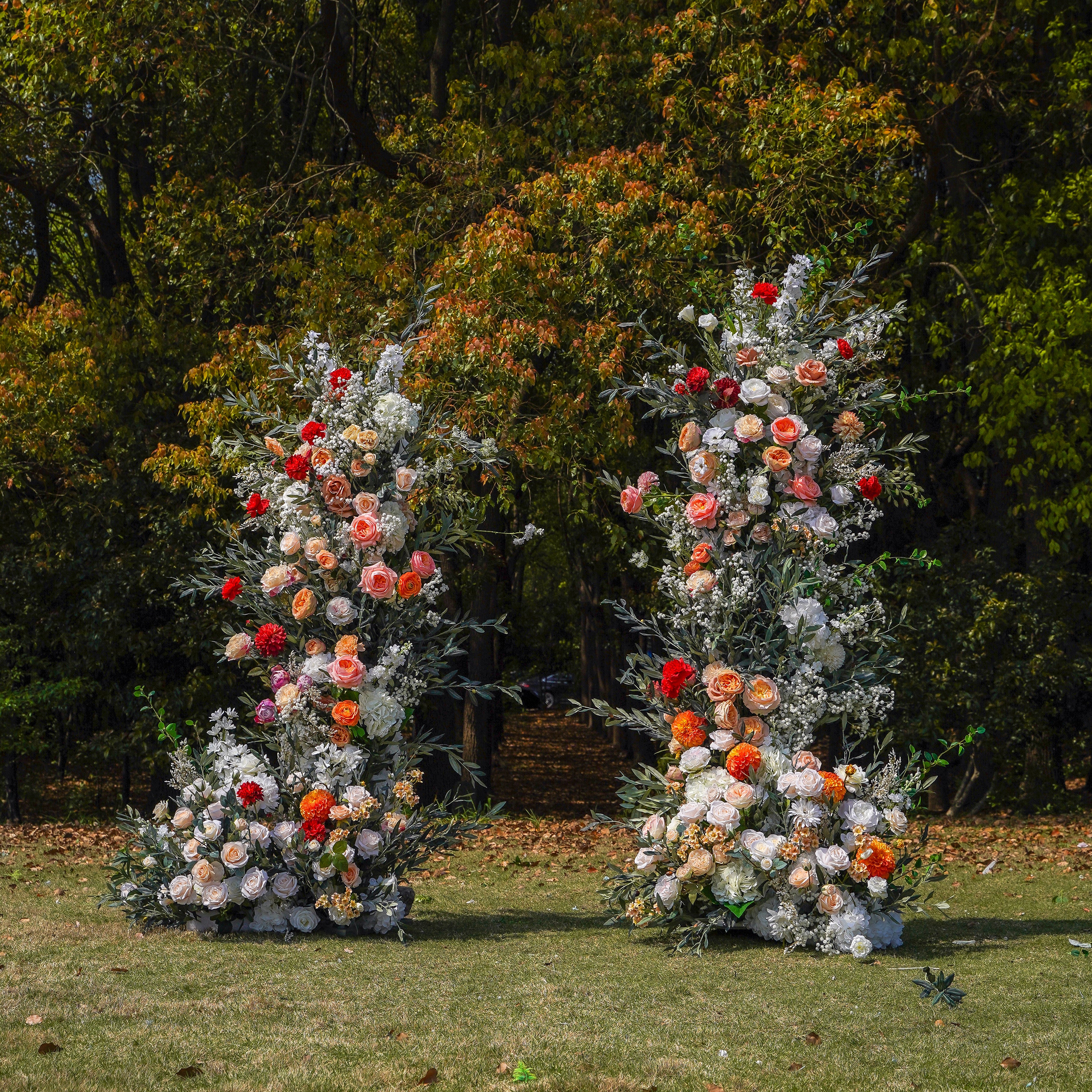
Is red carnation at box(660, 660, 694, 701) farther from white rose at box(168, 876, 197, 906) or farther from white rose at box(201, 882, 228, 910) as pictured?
white rose at box(168, 876, 197, 906)

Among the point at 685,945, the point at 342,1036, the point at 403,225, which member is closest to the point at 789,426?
the point at 685,945

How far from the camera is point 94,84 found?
1409 centimetres

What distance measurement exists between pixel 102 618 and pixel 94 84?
6385 mm

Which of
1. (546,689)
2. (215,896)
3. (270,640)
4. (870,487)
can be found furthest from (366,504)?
(546,689)

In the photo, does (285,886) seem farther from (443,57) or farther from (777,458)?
(443,57)

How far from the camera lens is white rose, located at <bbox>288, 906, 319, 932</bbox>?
24.9 ft

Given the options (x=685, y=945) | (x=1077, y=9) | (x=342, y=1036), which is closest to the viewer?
(x=342, y=1036)

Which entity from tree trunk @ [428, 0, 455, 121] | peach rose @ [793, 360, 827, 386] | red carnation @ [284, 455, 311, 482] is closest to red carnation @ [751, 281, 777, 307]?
peach rose @ [793, 360, 827, 386]

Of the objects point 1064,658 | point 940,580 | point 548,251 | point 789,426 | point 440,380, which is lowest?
point 1064,658

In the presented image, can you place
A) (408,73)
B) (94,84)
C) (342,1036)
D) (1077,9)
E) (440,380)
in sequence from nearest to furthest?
(342,1036) → (440,380) → (94,84) → (1077,9) → (408,73)

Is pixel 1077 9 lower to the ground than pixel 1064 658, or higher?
higher

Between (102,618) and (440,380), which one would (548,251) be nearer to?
(440,380)

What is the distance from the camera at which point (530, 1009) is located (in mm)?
5734

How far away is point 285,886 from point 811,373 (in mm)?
4538
